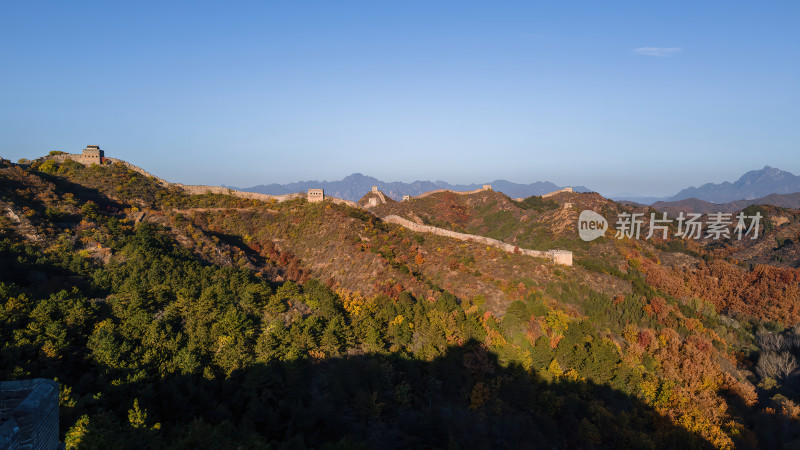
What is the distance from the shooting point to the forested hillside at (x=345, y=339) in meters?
23.0

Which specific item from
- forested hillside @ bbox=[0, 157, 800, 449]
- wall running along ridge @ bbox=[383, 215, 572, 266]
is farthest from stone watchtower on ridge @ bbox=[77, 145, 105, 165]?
wall running along ridge @ bbox=[383, 215, 572, 266]

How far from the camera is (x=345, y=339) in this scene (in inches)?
1183

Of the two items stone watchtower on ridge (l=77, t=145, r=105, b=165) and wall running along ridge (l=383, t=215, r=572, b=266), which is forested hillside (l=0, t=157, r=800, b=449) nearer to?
wall running along ridge (l=383, t=215, r=572, b=266)

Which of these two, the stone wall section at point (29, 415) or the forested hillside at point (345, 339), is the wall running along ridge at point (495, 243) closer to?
the forested hillside at point (345, 339)

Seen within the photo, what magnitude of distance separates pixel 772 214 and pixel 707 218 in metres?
16.8

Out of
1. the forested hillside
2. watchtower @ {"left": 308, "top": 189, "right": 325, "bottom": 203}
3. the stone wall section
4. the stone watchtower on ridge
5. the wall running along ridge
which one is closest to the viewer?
the stone wall section

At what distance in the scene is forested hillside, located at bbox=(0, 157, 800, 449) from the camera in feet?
75.6

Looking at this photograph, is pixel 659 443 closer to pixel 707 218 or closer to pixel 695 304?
pixel 695 304

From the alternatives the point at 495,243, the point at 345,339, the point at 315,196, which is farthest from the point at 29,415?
the point at 315,196

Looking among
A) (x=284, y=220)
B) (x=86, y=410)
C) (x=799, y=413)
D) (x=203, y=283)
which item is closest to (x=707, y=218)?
(x=799, y=413)

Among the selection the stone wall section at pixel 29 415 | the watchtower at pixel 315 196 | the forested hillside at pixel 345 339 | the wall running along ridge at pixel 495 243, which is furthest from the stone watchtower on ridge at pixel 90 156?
the stone wall section at pixel 29 415

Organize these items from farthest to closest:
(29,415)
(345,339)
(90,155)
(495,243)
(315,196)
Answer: (315,196)
(90,155)
(495,243)
(345,339)
(29,415)

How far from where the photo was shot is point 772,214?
3460 inches

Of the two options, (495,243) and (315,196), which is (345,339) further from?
(315,196)
